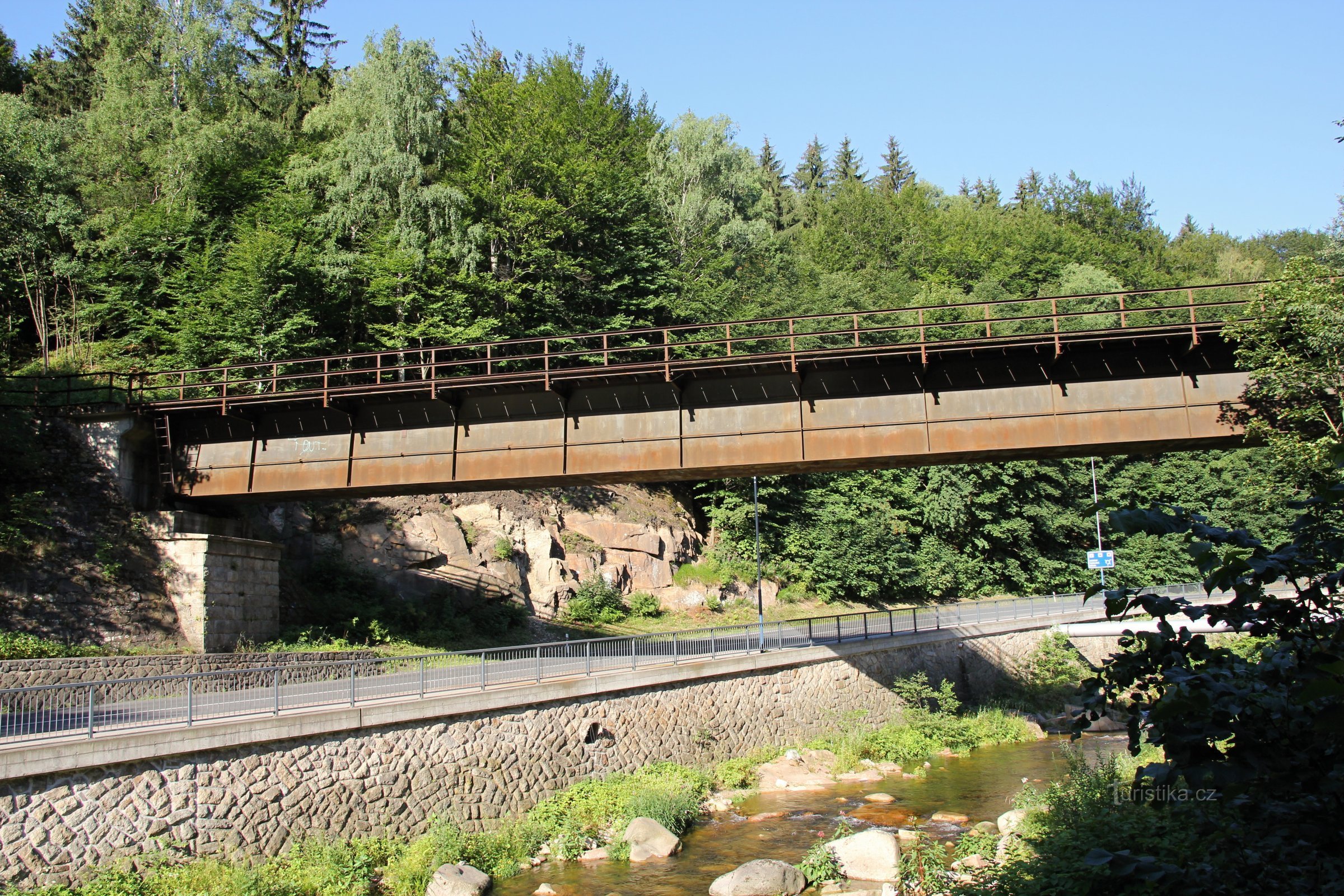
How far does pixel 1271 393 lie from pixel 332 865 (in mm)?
21839

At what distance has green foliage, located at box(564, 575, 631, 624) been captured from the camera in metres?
36.6

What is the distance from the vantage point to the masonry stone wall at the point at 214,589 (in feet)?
83.6

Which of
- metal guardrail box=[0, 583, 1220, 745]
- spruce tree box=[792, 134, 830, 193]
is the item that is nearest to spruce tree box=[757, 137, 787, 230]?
spruce tree box=[792, 134, 830, 193]

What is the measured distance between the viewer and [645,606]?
128ft

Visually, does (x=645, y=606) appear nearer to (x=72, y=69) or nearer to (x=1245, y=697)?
(x=1245, y=697)

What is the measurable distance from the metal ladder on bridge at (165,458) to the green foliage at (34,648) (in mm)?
5266

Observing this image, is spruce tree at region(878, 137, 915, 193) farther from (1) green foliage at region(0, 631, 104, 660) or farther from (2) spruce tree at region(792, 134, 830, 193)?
(1) green foliage at region(0, 631, 104, 660)

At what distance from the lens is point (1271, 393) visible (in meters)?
21.1

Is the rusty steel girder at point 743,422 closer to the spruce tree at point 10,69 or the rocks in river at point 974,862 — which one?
the rocks in river at point 974,862

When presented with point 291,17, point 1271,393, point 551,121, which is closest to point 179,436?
point 551,121

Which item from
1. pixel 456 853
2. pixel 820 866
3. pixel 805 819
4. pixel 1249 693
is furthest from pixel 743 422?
pixel 1249 693

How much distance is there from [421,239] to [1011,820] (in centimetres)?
3200

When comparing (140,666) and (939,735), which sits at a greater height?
(140,666)

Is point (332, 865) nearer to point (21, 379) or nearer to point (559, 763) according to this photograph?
point (559, 763)
